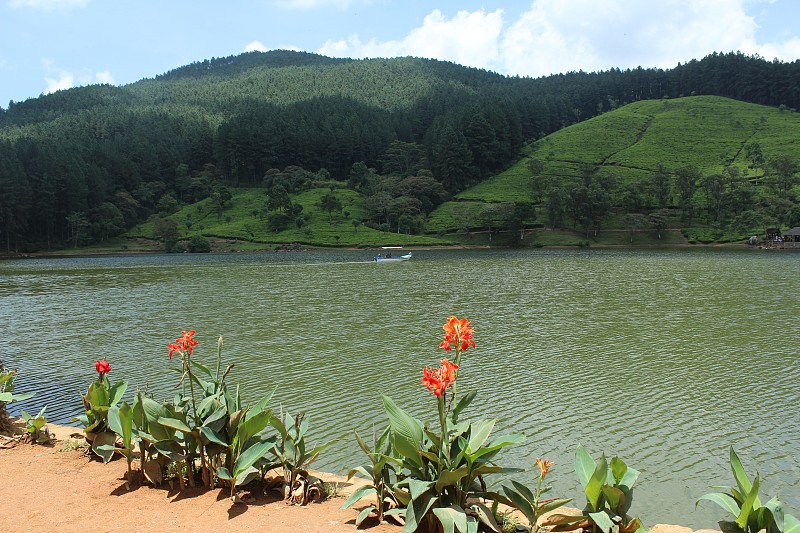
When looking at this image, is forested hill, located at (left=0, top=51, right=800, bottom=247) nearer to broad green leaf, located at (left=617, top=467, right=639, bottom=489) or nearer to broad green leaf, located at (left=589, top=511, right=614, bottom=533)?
broad green leaf, located at (left=617, top=467, right=639, bottom=489)

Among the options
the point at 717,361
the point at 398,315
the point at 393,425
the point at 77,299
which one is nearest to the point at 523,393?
the point at 717,361

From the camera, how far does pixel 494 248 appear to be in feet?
314

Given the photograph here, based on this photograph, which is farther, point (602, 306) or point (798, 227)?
point (798, 227)

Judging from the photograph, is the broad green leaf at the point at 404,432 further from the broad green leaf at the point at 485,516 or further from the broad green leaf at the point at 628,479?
the broad green leaf at the point at 628,479

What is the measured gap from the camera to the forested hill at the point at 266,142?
111375 millimetres

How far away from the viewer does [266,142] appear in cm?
14288

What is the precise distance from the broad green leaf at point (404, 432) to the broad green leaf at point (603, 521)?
1684 millimetres

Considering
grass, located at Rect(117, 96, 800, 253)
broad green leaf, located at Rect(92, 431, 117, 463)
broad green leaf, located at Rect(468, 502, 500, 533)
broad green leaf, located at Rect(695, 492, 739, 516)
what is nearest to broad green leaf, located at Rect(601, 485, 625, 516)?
broad green leaf, located at Rect(695, 492, 739, 516)

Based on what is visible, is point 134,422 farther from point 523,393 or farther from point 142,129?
point 142,129

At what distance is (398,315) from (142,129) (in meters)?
162

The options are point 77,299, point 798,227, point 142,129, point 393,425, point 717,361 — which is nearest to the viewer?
point 393,425

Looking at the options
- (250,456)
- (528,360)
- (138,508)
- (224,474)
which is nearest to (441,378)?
(250,456)

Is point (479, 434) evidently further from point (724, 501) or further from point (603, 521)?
point (724, 501)

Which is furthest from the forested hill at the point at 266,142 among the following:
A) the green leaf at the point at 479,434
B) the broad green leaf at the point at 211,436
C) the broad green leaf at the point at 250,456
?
the green leaf at the point at 479,434
